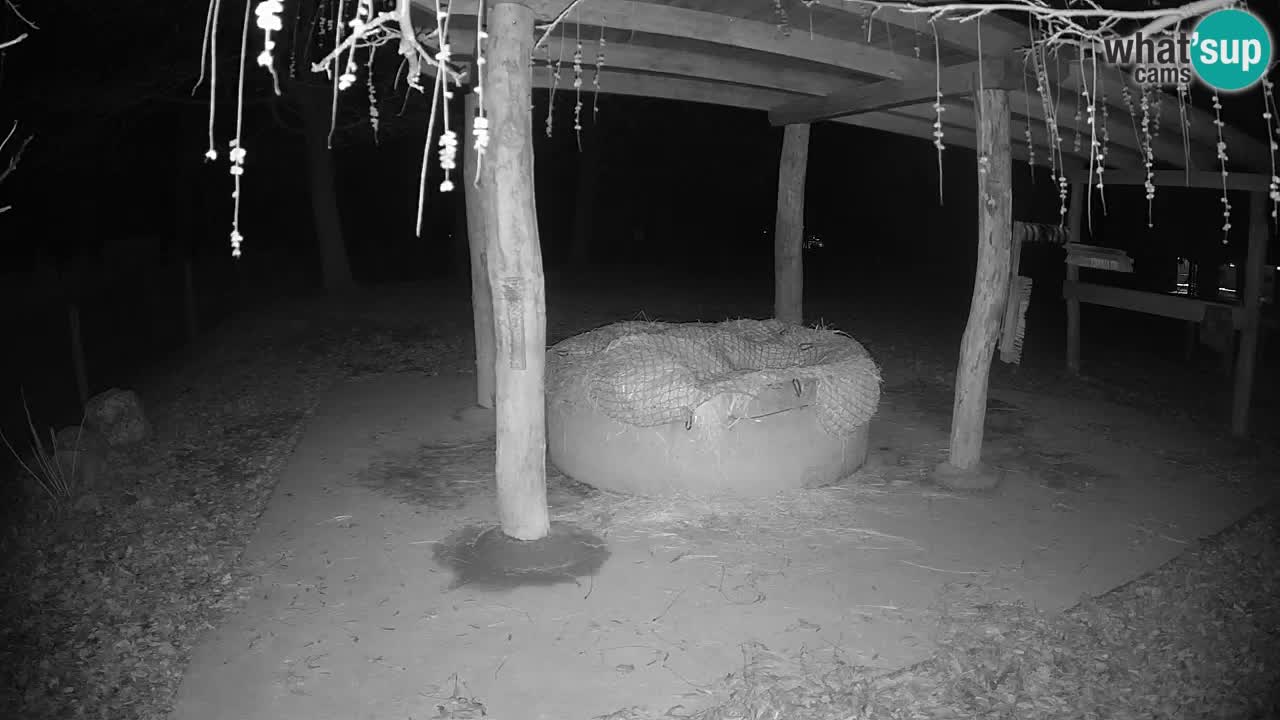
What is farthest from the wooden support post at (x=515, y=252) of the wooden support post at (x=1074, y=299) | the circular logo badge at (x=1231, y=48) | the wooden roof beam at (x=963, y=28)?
the wooden support post at (x=1074, y=299)

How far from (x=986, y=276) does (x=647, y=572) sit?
10.2ft

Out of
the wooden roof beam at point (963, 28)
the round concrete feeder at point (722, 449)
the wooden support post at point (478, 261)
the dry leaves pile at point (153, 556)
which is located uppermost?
the wooden roof beam at point (963, 28)

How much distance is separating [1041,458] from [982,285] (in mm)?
1670

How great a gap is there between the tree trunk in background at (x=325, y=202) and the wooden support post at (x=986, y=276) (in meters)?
11.6

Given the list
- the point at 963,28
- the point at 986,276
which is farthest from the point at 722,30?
the point at 986,276

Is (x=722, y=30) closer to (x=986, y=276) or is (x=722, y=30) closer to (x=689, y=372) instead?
(x=689, y=372)

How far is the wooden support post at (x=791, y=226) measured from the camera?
8.88 meters

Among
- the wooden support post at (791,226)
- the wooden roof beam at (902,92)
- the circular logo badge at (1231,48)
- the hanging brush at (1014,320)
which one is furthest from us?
the wooden support post at (791,226)

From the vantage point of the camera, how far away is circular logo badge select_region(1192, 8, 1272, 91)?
495 centimetres

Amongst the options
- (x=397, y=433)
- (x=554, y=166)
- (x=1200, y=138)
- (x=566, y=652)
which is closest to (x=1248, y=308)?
(x=1200, y=138)

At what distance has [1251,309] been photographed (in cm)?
758

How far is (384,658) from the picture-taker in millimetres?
3922

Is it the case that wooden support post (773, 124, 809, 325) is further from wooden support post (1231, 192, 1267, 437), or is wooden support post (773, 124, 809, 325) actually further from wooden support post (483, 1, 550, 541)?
wooden support post (483, 1, 550, 541)

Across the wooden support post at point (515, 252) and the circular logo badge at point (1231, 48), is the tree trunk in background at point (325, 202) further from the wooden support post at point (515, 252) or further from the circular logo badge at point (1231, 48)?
the circular logo badge at point (1231, 48)
